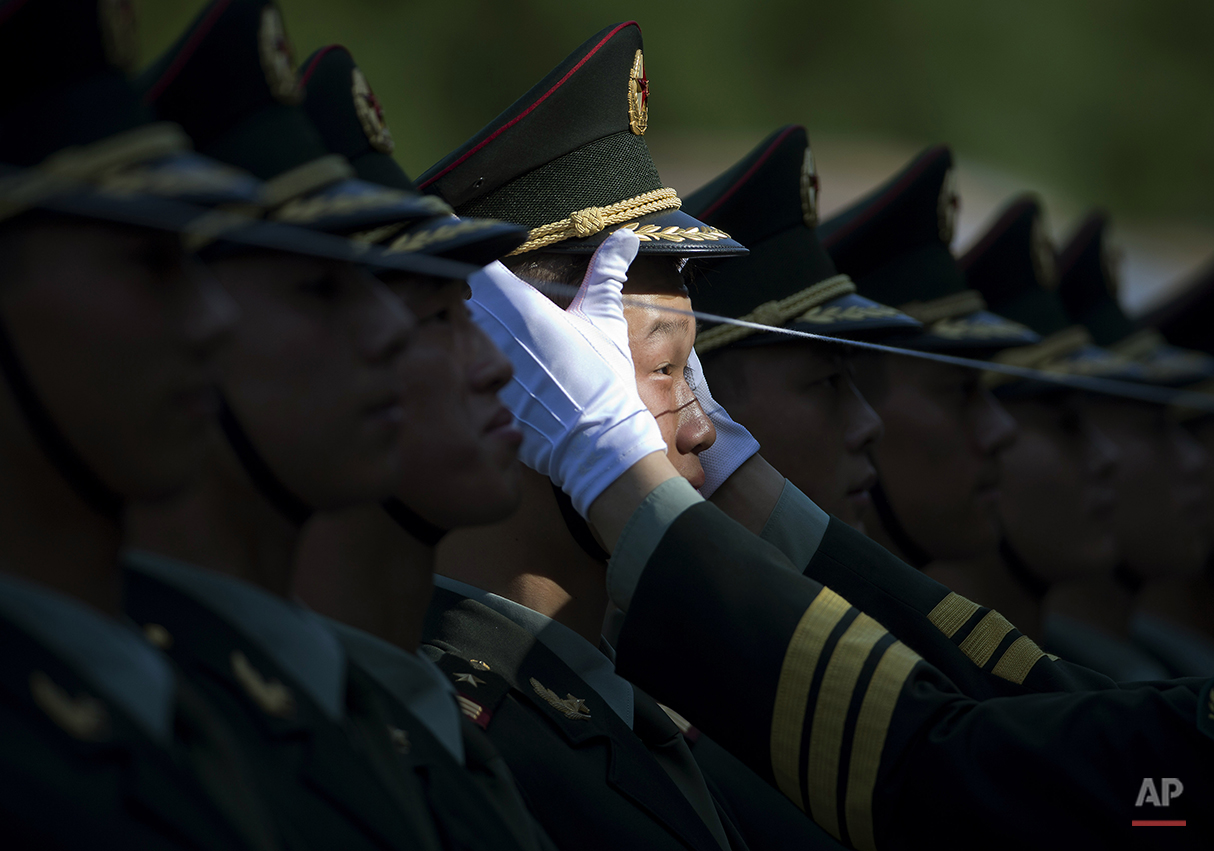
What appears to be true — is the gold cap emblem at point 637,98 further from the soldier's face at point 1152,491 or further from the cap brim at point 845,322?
the soldier's face at point 1152,491

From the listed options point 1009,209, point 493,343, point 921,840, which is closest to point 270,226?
point 493,343

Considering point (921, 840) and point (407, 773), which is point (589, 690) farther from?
point (407, 773)

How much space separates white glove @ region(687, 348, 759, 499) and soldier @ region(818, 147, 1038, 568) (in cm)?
118

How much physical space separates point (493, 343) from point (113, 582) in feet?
3.27

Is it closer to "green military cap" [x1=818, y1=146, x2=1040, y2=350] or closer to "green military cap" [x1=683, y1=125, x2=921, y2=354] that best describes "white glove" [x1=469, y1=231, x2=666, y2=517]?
"green military cap" [x1=683, y1=125, x2=921, y2=354]

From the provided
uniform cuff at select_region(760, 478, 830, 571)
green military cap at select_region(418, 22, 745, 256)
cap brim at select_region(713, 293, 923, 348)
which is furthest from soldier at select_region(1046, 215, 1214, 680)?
green military cap at select_region(418, 22, 745, 256)

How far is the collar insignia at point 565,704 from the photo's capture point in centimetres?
290

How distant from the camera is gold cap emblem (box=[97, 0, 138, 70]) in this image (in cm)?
181

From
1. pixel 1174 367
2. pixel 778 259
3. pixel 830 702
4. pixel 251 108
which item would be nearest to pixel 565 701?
pixel 830 702

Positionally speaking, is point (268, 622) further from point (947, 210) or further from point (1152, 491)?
point (1152, 491)

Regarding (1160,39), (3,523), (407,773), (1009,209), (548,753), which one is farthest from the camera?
(1160,39)

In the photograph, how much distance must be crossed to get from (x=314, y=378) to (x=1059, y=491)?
4.70m

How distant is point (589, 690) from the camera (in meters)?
3.02

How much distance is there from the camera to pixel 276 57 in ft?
7.30
